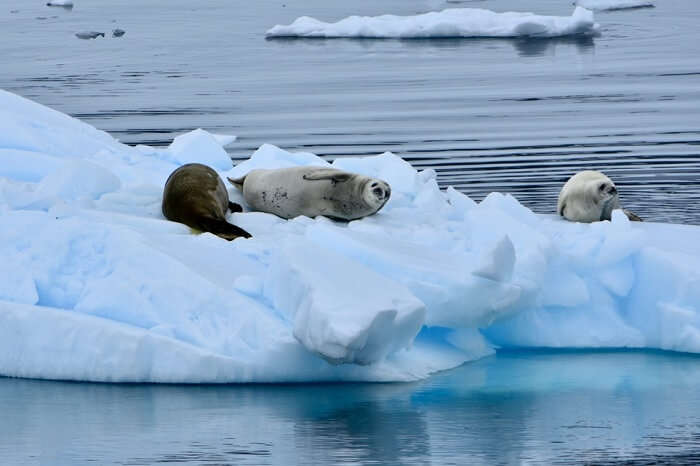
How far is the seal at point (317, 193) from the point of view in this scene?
884 centimetres

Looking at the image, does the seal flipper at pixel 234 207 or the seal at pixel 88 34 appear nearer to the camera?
the seal flipper at pixel 234 207

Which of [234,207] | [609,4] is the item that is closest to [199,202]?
[234,207]

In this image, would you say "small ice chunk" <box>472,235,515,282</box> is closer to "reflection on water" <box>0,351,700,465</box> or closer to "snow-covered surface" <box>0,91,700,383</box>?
"snow-covered surface" <box>0,91,700,383</box>

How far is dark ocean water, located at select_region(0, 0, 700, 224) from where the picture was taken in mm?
14172

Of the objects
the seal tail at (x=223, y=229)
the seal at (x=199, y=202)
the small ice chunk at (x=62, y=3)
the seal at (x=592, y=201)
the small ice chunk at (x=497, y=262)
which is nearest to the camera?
the small ice chunk at (x=497, y=262)

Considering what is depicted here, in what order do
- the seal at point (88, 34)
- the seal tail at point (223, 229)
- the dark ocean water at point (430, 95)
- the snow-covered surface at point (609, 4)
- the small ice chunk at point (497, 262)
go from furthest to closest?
the snow-covered surface at point (609, 4) < the seal at point (88, 34) < the dark ocean water at point (430, 95) < the seal tail at point (223, 229) < the small ice chunk at point (497, 262)

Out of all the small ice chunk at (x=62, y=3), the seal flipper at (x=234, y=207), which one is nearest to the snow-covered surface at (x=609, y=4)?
the small ice chunk at (x=62, y=3)

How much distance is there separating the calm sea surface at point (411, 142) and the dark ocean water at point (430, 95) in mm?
60

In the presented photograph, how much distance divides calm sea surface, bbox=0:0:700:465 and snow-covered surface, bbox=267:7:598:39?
411 millimetres

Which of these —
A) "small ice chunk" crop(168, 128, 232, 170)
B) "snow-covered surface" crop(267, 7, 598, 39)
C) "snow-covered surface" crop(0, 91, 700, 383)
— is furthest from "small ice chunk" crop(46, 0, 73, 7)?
"snow-covered surface" crop(0, 91, 700, 383)

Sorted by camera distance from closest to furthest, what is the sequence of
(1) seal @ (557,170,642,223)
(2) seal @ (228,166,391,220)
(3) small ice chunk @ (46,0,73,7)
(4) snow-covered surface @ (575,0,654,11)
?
(2) seal @ (228,166,391,220) < (1) seal @ (557,170,642,223) < (4) snow-covered surface @ (575,0,654,11) < (3) small ice chunk @ (46,0,73,7)

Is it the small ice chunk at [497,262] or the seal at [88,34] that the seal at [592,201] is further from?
the seal at [88,34]

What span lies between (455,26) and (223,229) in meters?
25.4

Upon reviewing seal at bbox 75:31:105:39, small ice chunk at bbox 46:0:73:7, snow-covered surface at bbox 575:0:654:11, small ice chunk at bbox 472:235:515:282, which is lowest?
seal at bbox 75:31:105:39
